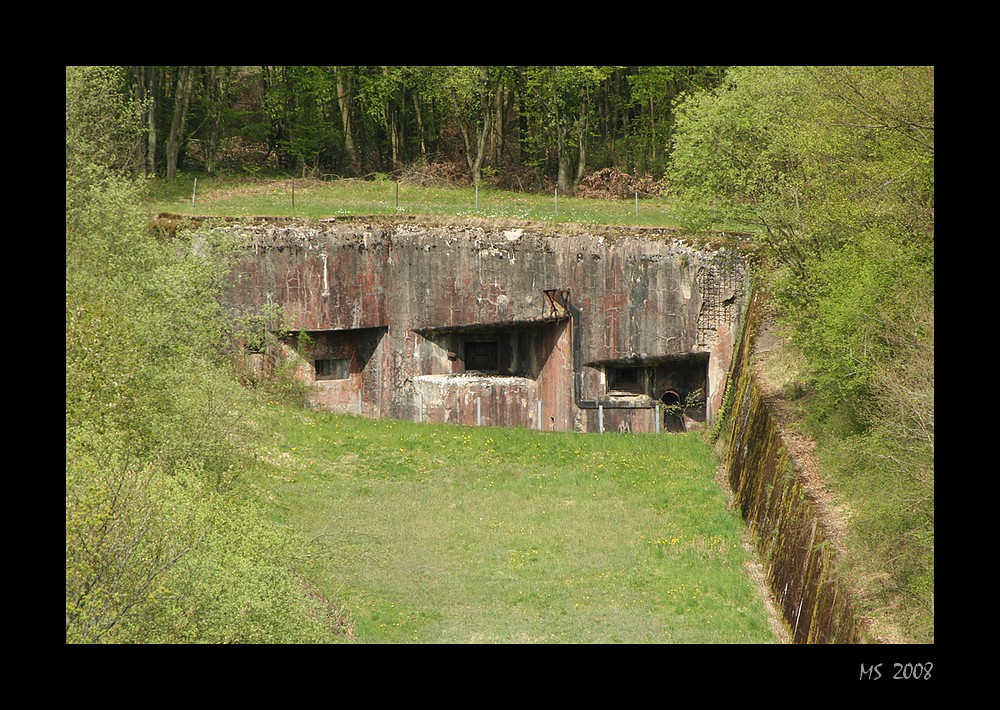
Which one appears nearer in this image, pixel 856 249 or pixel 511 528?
pixel 856 249

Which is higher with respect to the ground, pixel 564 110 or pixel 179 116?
pixel 564 110

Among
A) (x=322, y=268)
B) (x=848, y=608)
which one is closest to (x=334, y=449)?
(x=322, y=268)

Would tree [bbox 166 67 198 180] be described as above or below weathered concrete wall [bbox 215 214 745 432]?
above

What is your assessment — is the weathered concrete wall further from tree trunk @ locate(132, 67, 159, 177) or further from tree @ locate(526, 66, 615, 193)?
tree @ locate(526, 66, 615, 193)

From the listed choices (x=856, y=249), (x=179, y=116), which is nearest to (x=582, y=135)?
(x=179, y=116)

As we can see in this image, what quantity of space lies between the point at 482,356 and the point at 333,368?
3774mm

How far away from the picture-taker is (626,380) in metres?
28.9

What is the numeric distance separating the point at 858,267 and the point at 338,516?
9709 millimetres

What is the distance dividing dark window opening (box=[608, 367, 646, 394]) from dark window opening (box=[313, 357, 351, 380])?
656cm

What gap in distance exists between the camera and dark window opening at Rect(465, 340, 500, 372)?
29656 millimetres

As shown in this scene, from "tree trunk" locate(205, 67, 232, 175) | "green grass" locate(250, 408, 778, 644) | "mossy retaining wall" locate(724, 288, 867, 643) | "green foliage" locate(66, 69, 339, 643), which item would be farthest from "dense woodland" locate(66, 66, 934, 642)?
"tree trunk" locate(205, 67, 232, 175)

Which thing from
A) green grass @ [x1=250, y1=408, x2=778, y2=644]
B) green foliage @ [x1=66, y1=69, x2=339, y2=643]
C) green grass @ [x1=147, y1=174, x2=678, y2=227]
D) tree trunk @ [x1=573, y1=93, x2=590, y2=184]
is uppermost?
tree trunk @ [x1=573, y1=93, x2=590, y2=184]

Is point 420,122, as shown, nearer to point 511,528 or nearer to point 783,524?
point 511,528

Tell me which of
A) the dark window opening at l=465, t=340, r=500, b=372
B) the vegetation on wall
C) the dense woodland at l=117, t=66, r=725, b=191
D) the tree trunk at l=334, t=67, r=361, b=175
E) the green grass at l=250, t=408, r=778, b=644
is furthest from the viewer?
the tree trunk at l=334, t=67, r=361, b=175
